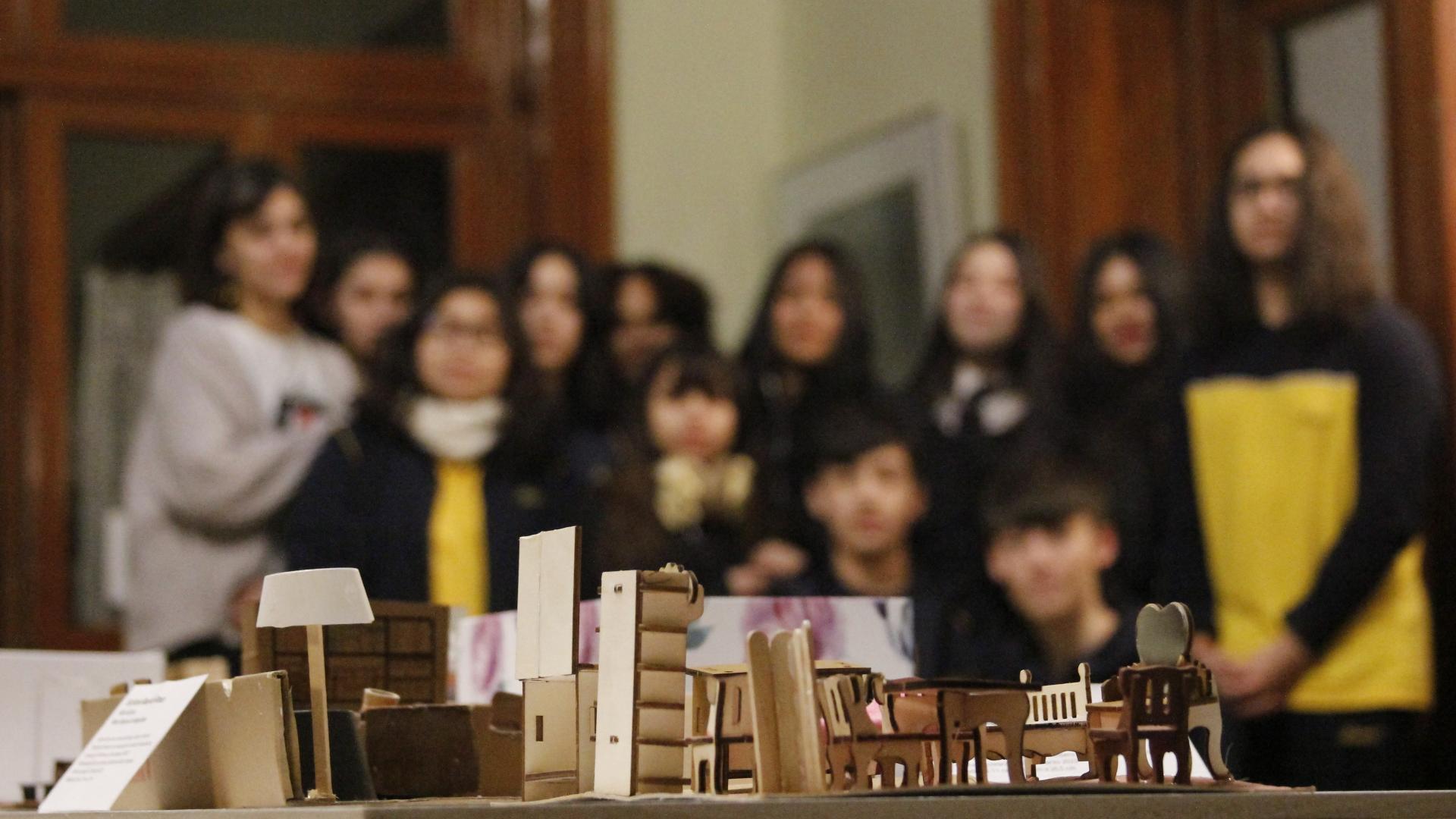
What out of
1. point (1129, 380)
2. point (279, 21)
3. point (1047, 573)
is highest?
point (279, 21)

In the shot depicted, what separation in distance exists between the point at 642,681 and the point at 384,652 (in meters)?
0.52

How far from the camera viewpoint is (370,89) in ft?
17.8

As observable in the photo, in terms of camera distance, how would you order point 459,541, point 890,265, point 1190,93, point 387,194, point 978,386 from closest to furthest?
point 459,541 → point 978,386 → point 1190,93 → point 387,194 → point 890,265

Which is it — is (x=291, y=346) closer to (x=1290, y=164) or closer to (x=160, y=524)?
(x=160, y=524)

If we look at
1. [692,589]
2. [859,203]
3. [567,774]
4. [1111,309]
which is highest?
[859,203]

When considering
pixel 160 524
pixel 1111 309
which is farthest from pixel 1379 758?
pixel 160 524

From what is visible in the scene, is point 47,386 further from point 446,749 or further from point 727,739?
point 727,739

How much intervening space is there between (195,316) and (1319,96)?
243 cm

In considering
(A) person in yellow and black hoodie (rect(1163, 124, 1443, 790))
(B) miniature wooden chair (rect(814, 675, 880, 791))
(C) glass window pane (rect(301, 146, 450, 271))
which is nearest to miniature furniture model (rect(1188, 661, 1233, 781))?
(B) miniature wooden chair (rect(814, 675, 880, 791))

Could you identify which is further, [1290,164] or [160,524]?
[160,524]

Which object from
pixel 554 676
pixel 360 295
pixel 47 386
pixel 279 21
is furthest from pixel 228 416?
pixel 554 676

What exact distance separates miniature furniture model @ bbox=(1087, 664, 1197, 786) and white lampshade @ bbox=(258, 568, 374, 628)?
52 centimetres

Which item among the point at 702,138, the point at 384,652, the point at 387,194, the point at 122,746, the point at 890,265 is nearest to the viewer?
the point at 122,746

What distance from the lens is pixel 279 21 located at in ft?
17.5
